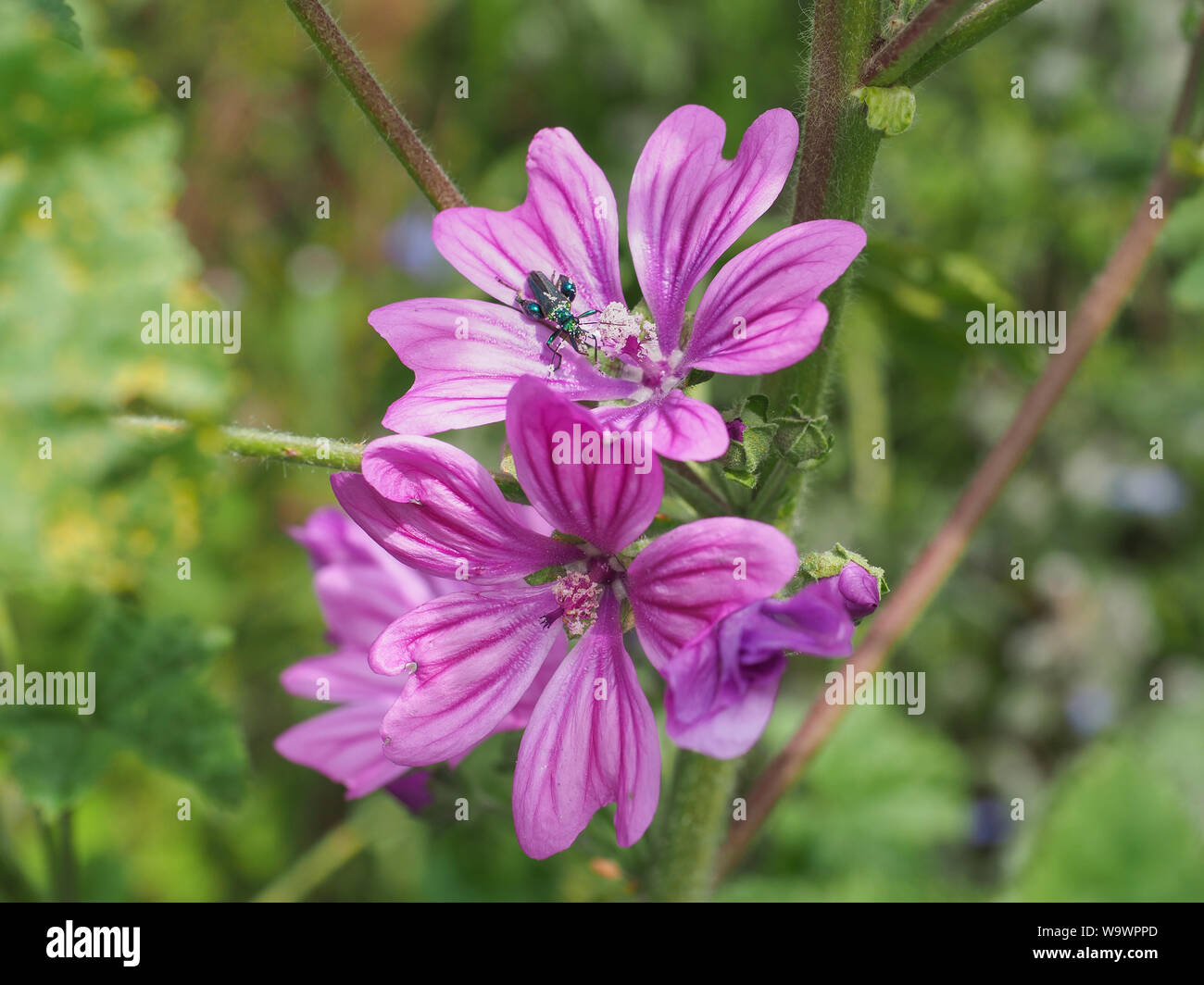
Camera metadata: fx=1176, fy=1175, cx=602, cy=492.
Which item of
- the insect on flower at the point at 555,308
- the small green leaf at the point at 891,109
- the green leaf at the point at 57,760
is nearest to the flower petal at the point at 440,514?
the insect on flower at the point at 555,308

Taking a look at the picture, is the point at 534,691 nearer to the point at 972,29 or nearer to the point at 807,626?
the point at 807,626

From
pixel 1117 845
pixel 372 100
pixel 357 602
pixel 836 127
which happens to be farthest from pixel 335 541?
pixel 1117 845

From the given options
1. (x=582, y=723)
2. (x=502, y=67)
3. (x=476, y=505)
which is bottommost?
(x=582, y=723)

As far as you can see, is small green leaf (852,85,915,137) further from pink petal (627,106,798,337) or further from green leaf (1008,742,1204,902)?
green leaf (1008,742,1204,902)

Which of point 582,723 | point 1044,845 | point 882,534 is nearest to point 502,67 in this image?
point 882,534

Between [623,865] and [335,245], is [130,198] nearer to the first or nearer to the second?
[623,865]

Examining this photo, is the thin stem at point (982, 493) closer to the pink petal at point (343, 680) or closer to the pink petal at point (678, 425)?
the pink petal at point (343, 680)

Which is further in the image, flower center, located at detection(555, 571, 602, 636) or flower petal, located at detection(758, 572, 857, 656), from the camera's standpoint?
flower center, located at detection(555, 571, 602, 636)

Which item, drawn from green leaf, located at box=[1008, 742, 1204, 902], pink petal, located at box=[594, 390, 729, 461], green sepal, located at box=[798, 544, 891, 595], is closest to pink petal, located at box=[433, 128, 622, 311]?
pink petal, located at box=[594, 390, 729, 461]
